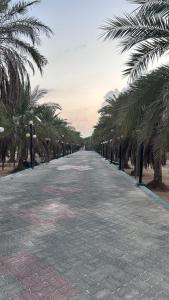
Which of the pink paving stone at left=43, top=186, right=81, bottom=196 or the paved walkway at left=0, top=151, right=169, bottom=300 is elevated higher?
the pink paving stone at left=43, top=186, right=81, bottom=196

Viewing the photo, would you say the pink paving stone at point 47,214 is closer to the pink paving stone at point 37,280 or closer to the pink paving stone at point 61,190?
the pink paving stone at point 37,280

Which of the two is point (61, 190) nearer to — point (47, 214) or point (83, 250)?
point (47, 214)

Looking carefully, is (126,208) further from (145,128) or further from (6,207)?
(6,207)

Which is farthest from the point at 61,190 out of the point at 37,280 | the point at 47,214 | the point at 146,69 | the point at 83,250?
the point at 37,280

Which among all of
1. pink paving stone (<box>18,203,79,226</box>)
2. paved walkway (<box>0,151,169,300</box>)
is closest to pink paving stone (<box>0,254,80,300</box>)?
paved walkway (<box>0,151,169,300</box>)

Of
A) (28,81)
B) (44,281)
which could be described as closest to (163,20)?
(28,81)

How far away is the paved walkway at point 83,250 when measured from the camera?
11.9 feet

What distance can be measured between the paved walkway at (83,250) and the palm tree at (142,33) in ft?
13.6

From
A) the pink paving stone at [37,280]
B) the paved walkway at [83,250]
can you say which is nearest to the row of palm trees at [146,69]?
the paved walkway at [83,250]

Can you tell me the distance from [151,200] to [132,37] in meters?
4.88

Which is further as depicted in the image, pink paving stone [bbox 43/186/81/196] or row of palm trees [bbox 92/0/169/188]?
pink paving stone [bbox 43/186/81/196]

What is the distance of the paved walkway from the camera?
11.9 feet

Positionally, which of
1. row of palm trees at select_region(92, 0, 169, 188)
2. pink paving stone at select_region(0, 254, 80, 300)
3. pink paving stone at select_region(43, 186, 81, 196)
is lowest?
pink paving stone at select_region(0, 254, 80, 300)

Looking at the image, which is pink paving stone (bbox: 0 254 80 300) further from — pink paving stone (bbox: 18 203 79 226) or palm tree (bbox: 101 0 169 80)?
palm tree (bbox: 101 0 169 80)
